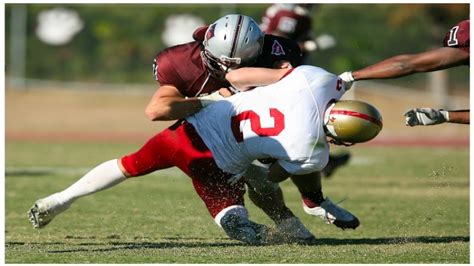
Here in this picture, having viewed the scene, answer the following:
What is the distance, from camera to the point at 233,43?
20.3ft

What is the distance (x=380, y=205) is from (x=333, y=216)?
2.25 m

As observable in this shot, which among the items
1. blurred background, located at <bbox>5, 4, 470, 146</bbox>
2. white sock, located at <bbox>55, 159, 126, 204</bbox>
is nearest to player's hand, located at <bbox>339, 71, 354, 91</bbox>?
white sock, located at <bbox>55, 159, 126, 204</bbox>

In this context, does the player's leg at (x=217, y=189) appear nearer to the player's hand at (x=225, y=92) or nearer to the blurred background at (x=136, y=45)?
the player's hand at (x=225, y=92)

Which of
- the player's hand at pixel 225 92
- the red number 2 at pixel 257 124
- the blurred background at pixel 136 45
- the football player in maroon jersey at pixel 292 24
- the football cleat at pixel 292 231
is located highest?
the player's hand at pixel 225 92

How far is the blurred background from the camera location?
24359mm

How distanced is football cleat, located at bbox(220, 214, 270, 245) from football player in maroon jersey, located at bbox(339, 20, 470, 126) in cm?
106

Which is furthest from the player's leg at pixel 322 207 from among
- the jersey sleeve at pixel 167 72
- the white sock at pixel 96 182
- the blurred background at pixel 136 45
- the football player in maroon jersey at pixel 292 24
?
the blurred background at pixel 136 45

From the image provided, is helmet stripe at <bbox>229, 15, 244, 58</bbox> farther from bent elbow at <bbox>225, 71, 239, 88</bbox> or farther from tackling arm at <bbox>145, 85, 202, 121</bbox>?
tackling arm at <bbox>145, 85, 202, 121</bbox>

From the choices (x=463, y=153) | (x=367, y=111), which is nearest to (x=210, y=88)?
(x=367, y=111)

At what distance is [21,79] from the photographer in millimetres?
25156

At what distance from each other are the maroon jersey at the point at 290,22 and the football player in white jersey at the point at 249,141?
363cm

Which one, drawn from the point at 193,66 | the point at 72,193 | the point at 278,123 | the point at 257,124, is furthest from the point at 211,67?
the point at 72,193

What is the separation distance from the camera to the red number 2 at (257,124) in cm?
592

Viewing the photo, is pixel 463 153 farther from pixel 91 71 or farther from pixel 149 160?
pixel 91 71
